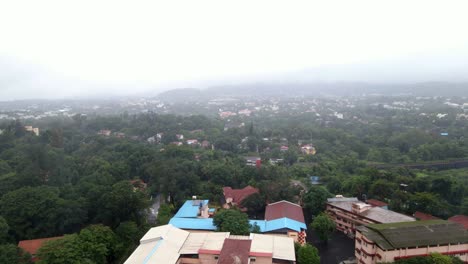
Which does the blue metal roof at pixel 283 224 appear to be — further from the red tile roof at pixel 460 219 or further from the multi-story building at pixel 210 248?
the red tile roof at pixel 460 219

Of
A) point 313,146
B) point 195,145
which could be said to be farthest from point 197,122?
point 313,146

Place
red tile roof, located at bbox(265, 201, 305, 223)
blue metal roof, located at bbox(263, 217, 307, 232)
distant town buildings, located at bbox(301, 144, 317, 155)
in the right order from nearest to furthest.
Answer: blue metal roof, located at bbox(263, 217, 307, 232)
red tile roof, located at bbox(265, 201, 305, 223)
distant town buildings, located at bbox(301, 144, 317, 155)

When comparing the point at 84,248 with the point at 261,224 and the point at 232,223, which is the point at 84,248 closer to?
the point at 232,223

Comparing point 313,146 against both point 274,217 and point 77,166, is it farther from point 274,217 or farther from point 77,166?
point 77,166

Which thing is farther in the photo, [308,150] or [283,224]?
[308,150]

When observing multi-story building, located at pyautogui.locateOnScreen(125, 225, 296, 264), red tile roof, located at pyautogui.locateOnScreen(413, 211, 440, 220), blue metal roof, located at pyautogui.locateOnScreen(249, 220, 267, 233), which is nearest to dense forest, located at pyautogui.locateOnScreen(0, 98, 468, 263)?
red tile roof, located at pyautogui.locateOnScreen(413, 211, 440, 220)

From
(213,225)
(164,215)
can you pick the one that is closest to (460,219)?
(213,225)

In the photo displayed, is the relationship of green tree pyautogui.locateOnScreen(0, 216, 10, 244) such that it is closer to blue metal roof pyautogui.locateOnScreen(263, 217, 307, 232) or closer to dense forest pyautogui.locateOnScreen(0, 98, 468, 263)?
dense forest pyautogui.locateOnScreen(0, 98, 468, 263)
